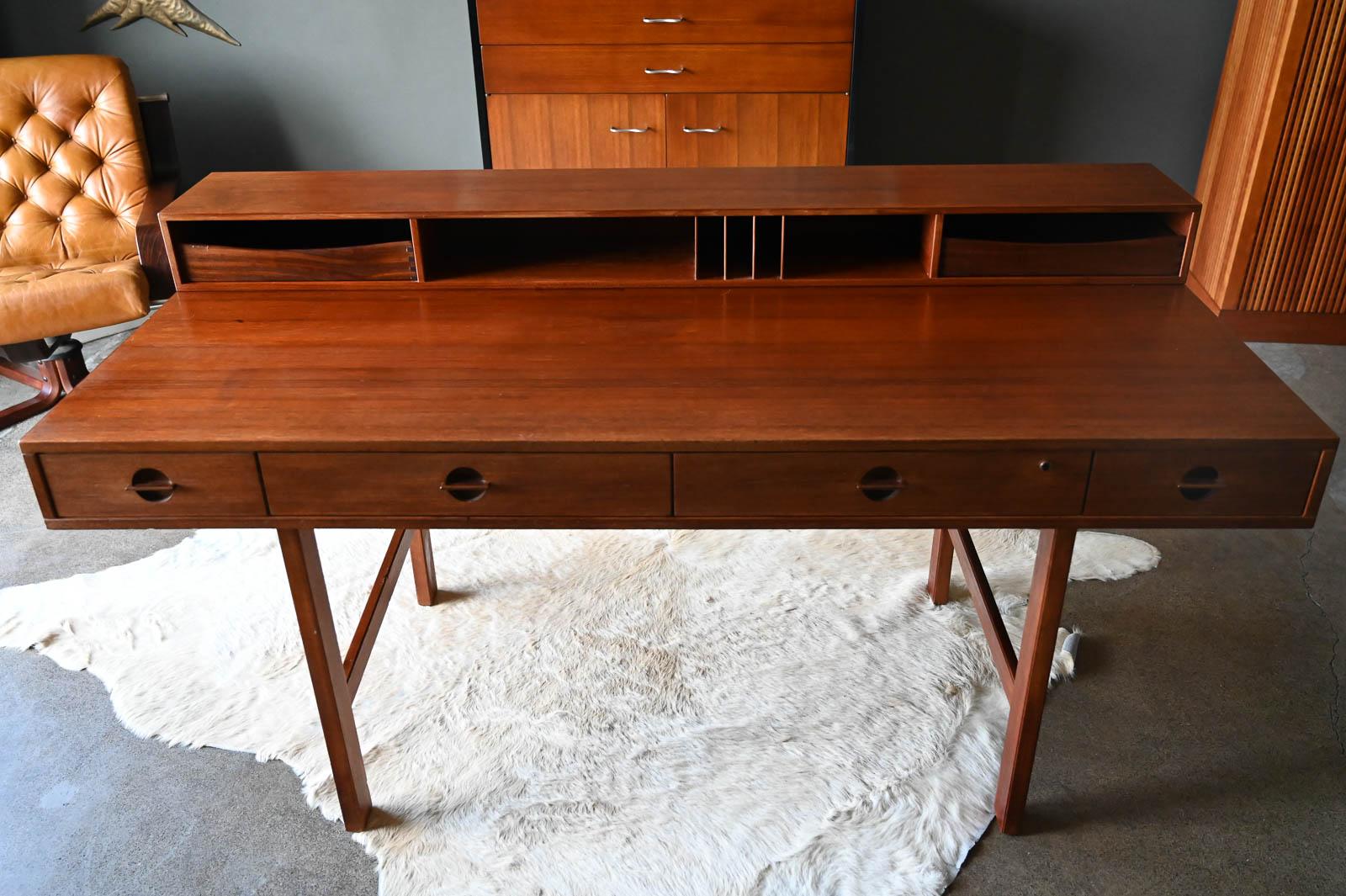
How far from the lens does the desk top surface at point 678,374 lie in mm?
1181

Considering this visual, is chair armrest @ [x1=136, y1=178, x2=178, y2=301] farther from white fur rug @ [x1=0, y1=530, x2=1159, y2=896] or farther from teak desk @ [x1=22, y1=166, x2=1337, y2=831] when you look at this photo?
teak desk @ [x1=22, y1=166, x2=1337, y2=831]

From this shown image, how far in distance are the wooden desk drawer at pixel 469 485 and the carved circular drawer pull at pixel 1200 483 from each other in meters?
0.59

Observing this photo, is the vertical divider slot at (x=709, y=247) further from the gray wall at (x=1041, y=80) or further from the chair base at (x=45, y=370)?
the gray wall at (x=1041, y=80)

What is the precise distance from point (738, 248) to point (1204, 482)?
0.80 m

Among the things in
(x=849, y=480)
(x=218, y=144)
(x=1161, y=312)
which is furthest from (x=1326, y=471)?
(x=218, y=144)

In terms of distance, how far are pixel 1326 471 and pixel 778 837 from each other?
0.90m

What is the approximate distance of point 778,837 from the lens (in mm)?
1574

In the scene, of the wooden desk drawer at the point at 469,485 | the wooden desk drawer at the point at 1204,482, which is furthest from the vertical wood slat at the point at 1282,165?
the wooden desk drawer at the point at 469,485

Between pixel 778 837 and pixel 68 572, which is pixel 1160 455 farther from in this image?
pixel 68 572

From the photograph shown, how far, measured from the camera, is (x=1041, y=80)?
11.7 feet

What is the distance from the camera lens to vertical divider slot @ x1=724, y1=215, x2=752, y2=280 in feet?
5.31

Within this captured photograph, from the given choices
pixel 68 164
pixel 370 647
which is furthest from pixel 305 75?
pixel 370 647

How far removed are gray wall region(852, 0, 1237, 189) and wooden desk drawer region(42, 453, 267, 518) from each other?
2789mm

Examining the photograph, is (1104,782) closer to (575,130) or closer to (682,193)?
(682,193)
